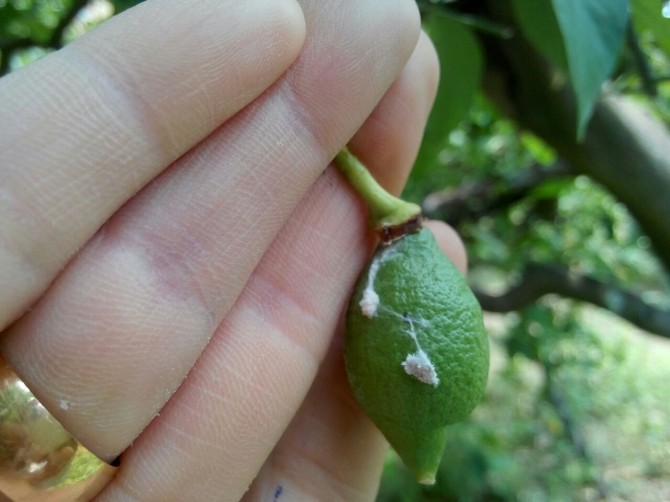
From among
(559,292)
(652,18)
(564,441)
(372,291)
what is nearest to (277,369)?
(372,291)

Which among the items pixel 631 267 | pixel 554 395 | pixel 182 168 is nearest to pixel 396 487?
pixel 554 395

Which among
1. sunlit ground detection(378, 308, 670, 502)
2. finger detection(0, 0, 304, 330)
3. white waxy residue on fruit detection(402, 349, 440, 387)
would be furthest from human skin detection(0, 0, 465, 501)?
sunlit ground detection(378, 308, 670, 502)

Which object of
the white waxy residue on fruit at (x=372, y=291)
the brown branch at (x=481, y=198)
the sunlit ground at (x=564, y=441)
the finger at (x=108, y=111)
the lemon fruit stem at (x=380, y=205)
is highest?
the finger at (x=108, y=111)

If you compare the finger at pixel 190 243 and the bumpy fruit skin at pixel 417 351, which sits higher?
the finger at pixel 190 243

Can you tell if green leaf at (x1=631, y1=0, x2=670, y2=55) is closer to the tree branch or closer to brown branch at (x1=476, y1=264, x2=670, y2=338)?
the tree branch

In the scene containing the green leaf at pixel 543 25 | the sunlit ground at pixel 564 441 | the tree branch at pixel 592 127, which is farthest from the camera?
the sunlit ground at pixel 564 441

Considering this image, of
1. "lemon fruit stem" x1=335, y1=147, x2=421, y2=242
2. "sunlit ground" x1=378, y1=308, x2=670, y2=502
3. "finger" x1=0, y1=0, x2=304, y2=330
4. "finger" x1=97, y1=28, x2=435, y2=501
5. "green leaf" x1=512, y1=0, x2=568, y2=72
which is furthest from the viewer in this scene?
"sunlit ground" x1=378, y1=308, x2=670, y2=502

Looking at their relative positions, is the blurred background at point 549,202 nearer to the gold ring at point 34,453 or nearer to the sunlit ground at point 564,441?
the sunlit ground at point 564,441

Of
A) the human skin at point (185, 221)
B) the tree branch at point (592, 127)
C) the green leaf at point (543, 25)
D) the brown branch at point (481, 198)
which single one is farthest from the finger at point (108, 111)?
the brown branch at point (481, 198)

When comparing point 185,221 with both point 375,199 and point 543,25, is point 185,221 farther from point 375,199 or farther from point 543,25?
point 543,25
